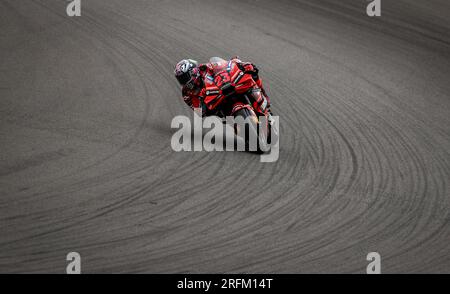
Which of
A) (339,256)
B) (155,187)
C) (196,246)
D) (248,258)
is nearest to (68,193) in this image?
(155,187)

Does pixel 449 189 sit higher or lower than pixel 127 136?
lower

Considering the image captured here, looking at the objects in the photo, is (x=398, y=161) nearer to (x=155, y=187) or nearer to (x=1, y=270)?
(x=155, y=187)

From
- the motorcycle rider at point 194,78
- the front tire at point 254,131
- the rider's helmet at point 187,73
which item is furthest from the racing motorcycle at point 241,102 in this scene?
the rider's helmet at point 187,73

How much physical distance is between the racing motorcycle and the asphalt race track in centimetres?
36

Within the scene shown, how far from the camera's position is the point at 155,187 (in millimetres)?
9172

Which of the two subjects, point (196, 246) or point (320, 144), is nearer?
point (196, 246)

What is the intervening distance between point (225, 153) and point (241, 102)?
0.83 meters

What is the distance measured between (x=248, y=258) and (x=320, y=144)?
436cm

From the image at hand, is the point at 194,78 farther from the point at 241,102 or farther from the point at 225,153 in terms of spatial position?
the point at 225,153

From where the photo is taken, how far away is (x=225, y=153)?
10.7m

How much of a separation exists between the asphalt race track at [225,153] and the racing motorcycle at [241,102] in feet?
1.17

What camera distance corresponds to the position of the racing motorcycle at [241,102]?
10.5 metres

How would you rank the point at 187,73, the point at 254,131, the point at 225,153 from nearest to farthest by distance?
1. the point at 254,131
2. the point at 225,153
3. the point at 187,73

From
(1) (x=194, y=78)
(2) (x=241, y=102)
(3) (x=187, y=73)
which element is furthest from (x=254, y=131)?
(3) (x=187, y=73)
